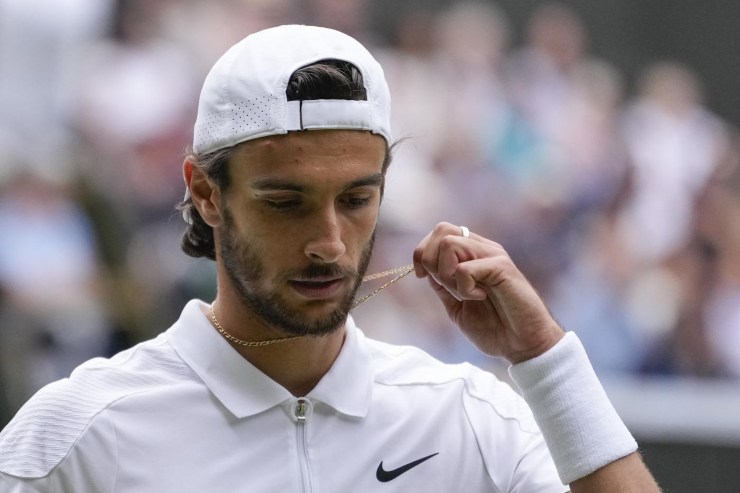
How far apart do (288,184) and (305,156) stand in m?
0.06

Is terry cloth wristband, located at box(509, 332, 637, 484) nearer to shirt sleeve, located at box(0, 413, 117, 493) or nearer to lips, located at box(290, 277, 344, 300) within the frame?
lips, located at box(290, 277, 344, 300)

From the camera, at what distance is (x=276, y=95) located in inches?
95.7

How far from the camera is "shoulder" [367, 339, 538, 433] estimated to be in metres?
2.63

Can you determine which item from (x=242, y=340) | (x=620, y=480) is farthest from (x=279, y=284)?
(x=620, y=480)

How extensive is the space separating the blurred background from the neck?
2.43m

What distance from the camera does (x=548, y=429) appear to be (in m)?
2.49

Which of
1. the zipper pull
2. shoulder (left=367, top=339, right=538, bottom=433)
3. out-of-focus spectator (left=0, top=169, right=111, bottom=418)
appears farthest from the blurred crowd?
the zipper pull

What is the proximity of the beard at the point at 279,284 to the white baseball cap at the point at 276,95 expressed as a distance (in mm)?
172

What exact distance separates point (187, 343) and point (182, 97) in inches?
156

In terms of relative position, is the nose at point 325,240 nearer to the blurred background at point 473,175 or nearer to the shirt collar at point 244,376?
the shirt collar at point 244,376

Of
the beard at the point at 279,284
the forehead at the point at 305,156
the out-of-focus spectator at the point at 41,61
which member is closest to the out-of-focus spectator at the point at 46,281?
the out-of-focus spectator at the point at 41,61

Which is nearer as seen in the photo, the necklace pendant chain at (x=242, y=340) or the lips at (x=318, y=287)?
the lips at (x=318, y=287)

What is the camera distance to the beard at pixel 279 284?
2445 millimetres

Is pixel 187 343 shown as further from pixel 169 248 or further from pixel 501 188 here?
pixel 501 188
